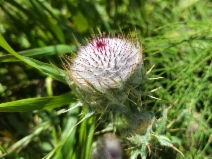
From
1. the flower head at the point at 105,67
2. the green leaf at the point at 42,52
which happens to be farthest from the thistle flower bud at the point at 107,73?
the green leaf at the point at 42,52

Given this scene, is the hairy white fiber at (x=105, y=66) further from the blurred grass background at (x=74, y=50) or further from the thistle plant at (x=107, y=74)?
the blurred grass background at (x=74, y=50)

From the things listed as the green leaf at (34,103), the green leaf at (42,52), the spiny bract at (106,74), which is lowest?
the green leaf at (34,103)

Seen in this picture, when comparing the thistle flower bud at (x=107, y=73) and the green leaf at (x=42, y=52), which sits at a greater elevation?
the green leaf at (x=42, y=52)

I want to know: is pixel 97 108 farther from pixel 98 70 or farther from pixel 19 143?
pixel 19 143

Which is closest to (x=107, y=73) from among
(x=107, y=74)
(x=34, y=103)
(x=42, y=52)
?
(x=107, y=74)

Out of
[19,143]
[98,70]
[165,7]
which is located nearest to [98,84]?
[98,70]

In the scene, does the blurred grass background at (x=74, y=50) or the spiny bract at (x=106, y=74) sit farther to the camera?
the blurred grass background at (x=74, y=50)
